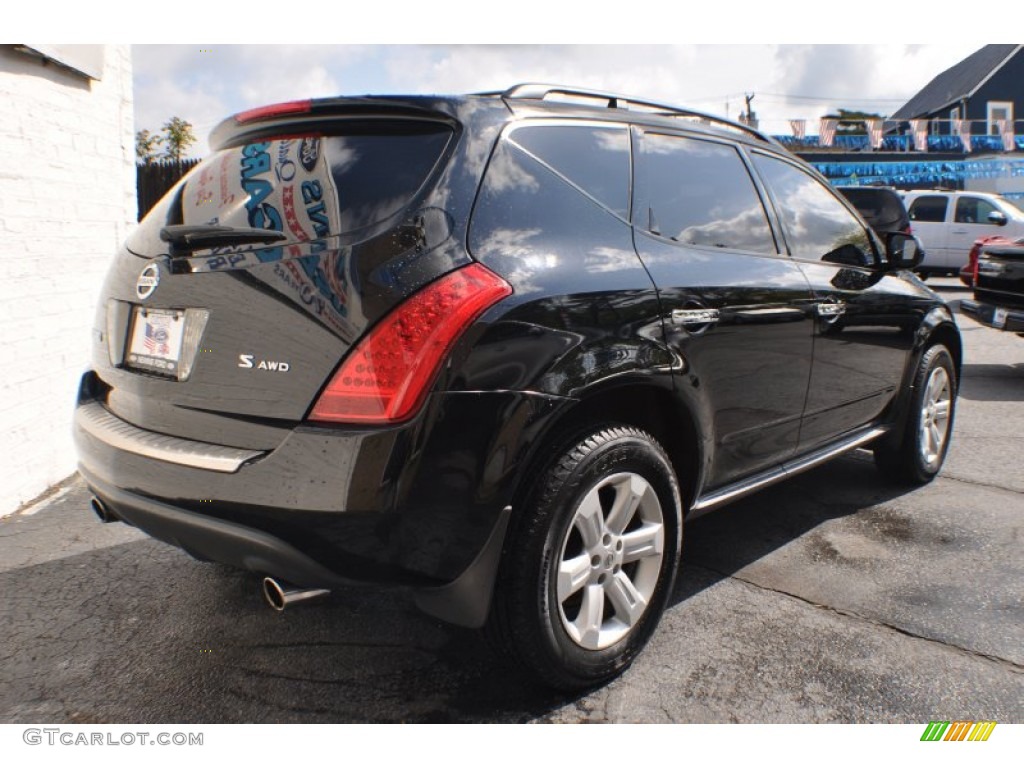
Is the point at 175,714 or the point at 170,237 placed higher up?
the point at 170,237

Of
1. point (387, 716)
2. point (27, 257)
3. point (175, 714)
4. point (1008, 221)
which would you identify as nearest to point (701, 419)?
point (387, 716)

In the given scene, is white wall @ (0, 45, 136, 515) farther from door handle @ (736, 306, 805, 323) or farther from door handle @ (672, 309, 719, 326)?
door handle @ (736, 306, 805, 323)

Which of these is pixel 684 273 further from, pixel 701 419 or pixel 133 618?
pixel 133 618

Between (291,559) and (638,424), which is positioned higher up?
(638,424)

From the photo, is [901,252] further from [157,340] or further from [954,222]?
[954,222]

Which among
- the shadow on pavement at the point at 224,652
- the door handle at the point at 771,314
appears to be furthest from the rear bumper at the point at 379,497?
the door handle at the point at 771,314

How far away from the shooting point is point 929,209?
18609mm

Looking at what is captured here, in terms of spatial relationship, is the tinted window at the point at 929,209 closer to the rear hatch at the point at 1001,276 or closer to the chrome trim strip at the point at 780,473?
the rear hatch at the point at 1001,276

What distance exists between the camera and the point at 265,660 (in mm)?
2758

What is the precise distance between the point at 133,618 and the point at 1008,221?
→ 1896cm

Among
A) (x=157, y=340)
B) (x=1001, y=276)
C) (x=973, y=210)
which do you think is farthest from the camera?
(x=973, y=210)

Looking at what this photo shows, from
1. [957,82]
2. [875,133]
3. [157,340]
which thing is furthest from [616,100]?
[957,82]

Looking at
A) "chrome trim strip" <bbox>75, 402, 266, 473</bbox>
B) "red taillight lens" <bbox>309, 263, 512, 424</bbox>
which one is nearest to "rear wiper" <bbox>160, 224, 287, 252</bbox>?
"red taillight lens" <bbox>309, 263, 512, 424</bbox>

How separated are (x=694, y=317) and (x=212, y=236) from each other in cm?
149
